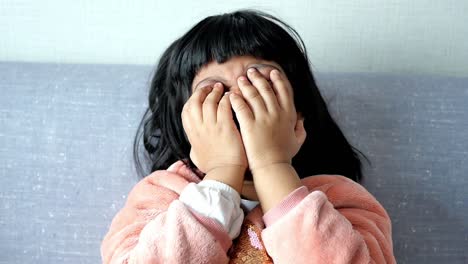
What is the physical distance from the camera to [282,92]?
87 cm

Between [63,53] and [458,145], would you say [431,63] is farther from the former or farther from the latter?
[63,53]

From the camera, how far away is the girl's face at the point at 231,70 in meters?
0.88

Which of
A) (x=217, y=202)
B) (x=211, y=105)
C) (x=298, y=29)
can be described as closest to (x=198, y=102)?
(x=211, y=105)

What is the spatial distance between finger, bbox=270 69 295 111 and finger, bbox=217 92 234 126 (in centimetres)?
7

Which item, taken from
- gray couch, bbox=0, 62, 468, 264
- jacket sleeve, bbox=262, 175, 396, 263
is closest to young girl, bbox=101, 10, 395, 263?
jacket sleeve, bbox=262, 175, 396, 263

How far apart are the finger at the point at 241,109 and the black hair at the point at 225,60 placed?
0.07 meters

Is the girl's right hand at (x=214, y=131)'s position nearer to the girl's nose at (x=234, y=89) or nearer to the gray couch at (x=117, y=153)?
the girl's nose at (x=234, y=89)

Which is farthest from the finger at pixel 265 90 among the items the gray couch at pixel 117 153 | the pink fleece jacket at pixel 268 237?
the gray couch at pixel 117 153

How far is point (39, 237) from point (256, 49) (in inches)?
18.6

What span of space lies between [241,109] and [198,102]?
64 mm

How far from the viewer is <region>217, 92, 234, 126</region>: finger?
848 mm

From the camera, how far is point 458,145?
1.06m

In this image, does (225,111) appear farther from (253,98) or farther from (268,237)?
(268,237)

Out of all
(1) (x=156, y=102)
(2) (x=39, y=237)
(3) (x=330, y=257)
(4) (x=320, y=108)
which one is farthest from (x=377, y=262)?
Answer: (2) (x=39, y=237)
